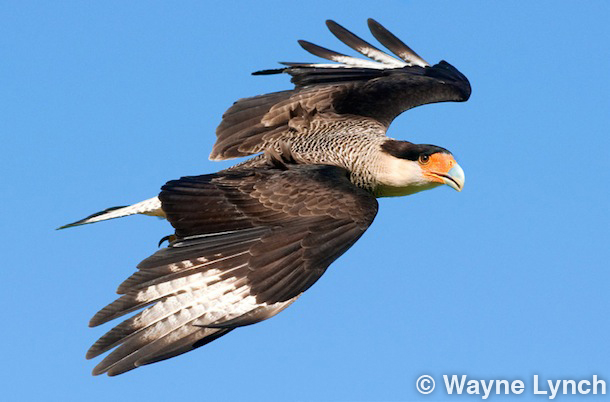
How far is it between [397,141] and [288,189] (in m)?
1.44

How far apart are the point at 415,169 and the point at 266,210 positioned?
1.51 metres

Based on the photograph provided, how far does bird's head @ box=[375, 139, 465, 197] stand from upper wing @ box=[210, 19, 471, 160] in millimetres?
1153

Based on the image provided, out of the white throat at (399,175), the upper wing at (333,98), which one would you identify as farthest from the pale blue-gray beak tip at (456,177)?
the upper wing at (333,98)

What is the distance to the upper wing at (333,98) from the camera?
927 cm

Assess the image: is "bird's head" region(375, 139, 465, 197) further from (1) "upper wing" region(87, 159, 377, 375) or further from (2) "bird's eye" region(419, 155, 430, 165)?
(1) "upper wing" region(87, 159, 377, 375)

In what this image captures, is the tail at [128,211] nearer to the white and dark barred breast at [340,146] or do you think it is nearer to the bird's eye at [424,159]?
the white and dark barred breast at [340,146]

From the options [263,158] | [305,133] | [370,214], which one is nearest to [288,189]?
[370,214]

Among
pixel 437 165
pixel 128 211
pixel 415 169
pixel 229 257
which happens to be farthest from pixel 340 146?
pixel 229 257

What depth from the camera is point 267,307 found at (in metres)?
6.46

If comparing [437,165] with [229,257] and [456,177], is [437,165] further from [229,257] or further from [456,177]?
[229,257]

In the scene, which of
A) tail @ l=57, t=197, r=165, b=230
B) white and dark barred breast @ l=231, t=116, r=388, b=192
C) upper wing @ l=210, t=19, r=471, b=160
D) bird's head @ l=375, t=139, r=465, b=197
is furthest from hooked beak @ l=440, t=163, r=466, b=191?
tail @ l=57, t=197, r=165, b=230

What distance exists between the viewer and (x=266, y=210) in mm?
7199

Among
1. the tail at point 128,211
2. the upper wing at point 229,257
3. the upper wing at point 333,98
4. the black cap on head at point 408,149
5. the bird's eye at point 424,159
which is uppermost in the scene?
the upper wing at point 333,98

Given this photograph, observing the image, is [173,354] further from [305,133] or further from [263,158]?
[305,133]
